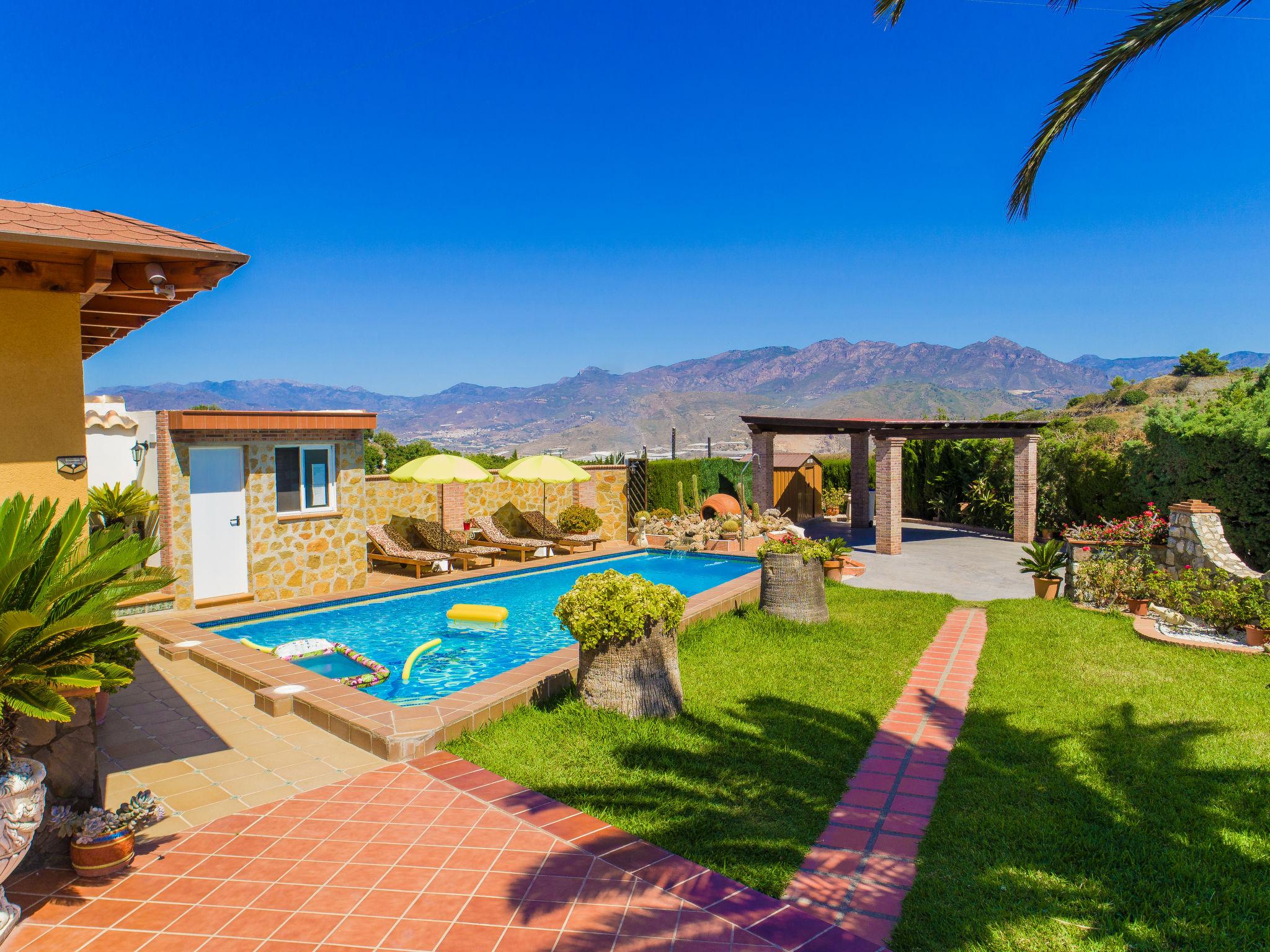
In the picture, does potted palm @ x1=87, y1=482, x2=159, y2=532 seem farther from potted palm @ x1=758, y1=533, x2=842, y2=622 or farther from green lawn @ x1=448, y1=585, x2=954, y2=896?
potted palm @ x1=758, y1=533, x2=842, y2=622

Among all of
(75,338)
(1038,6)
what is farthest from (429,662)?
(1038,6)

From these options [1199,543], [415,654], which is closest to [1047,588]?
[1199,543]

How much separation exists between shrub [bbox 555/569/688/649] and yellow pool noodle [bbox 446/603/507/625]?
5.51m

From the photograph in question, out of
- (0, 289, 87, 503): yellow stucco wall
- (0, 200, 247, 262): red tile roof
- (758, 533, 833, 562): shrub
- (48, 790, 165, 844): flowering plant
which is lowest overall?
(48, 790, 165, 844): flowering plant

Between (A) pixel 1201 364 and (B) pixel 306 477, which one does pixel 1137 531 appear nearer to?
(B) pixel 306 477

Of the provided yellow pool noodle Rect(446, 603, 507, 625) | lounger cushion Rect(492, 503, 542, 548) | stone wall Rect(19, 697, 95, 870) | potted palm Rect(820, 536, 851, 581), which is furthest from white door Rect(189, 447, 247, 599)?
potted palm Rect(820, 536, 851, 581)

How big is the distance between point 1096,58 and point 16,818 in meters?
9.85

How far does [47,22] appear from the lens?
24.9 m

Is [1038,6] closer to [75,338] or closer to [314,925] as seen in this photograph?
[75,338]

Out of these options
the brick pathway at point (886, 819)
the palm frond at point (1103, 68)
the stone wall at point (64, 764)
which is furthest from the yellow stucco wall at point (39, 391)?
the palm frond at point (1103, 68)

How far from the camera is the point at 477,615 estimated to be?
12500 mm

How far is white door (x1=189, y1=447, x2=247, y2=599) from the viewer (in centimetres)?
1186

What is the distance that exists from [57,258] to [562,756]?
16.2 feet

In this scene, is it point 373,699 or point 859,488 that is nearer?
point 373,699
